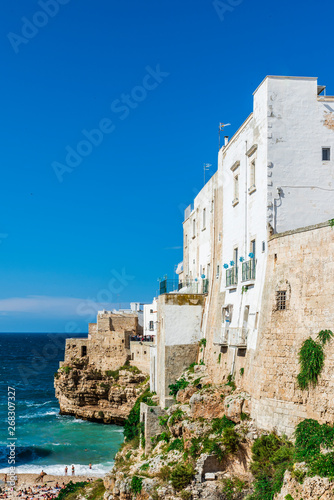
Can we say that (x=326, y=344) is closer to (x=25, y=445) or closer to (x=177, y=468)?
(x=177, y=468)

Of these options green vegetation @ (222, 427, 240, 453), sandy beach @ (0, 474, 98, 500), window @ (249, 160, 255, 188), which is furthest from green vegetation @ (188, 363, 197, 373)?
sandy beach @ (0, 474, 98, 500)

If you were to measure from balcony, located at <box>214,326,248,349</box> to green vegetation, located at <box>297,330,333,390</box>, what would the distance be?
436 cm

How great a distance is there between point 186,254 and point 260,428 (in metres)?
21.2

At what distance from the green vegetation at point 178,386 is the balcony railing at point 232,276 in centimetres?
505

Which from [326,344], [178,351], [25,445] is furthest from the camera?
[25,445]

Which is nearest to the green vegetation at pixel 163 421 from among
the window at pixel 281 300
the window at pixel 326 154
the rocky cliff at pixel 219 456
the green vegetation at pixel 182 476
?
the rocky cliff at pixel 219 456

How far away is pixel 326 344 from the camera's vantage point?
14352mm

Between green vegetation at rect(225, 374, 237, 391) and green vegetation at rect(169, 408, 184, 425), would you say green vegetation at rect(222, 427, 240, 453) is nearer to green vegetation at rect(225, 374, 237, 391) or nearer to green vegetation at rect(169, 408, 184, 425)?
green vegetation at rect(225, 374, 237, 391)

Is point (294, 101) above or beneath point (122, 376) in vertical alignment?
above

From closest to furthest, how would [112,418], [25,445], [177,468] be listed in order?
1. [177,468]
2. [25,445]
3. [112,418]

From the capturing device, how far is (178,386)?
A: 24.1 m

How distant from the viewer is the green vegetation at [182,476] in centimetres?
1705

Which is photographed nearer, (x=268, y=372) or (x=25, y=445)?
(x=268, y=372)

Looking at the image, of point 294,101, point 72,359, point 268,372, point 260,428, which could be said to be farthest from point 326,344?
point 72,359
